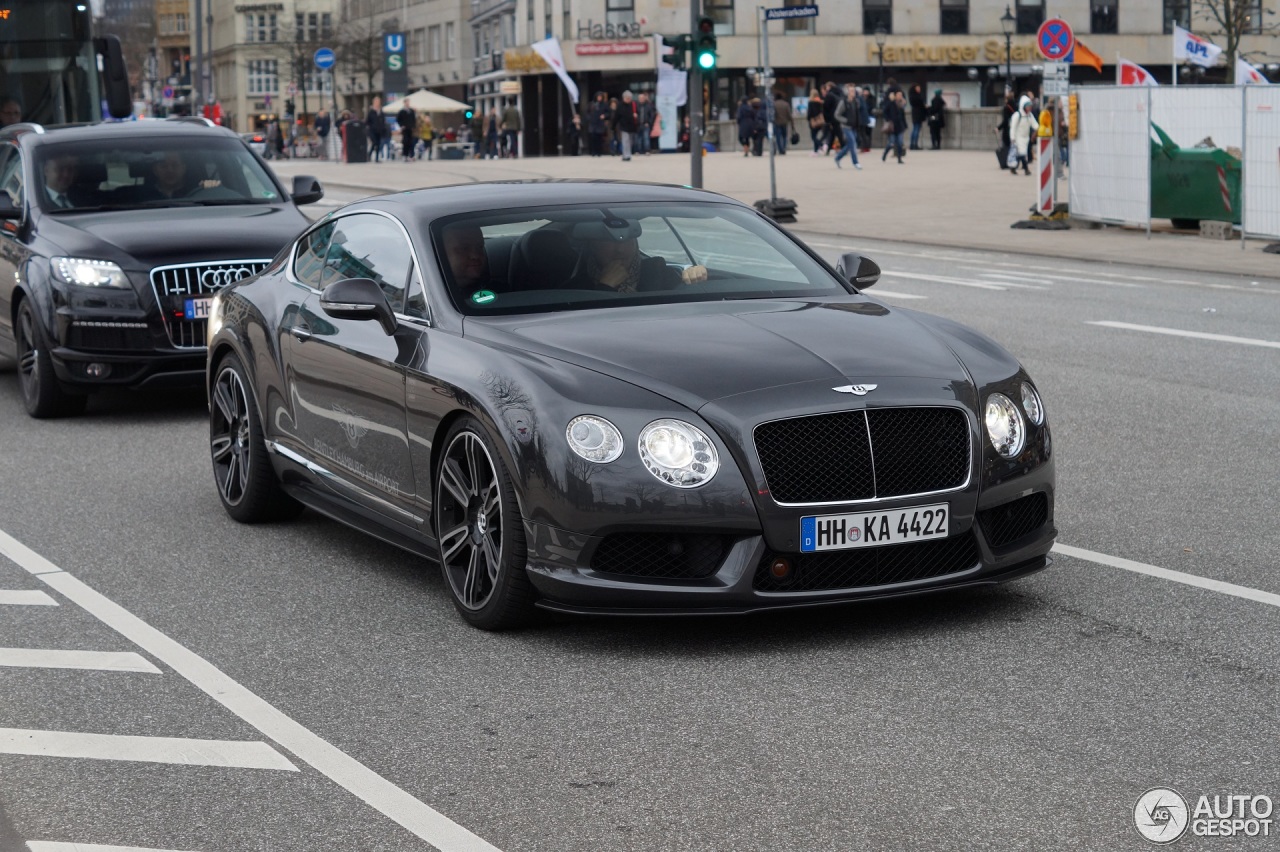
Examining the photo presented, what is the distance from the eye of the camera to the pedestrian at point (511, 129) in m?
63.1

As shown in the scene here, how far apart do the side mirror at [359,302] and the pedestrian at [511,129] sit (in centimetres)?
5656

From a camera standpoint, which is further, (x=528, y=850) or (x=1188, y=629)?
(x=1188, y=629)

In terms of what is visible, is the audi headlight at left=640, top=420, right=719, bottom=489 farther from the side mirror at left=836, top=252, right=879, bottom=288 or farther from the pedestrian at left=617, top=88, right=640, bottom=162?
the pedestrian at left=617, top=88, right=640, bottom=162

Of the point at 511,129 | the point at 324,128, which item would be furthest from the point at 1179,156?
the point at 324,128

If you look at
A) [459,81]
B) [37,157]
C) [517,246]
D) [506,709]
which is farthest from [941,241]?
[459,81]

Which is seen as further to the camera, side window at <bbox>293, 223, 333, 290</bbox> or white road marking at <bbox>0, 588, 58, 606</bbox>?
side window at <bbox>293, 223, 333, 290</bbox>

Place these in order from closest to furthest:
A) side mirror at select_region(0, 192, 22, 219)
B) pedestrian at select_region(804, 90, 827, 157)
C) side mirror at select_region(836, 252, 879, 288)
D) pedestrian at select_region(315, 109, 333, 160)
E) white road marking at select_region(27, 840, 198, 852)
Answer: white road marking at select_region(27, 840, 198, 852)
side mirror at select_region(836, 252, 879, 288)
side mirror at select_region(0, 192, 22, 219)
pedestrian at select_region(804, 90, 827, 157)
pedestrian at select_region(315, 109, 333, 160)

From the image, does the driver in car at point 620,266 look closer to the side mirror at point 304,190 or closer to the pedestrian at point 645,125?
the side mirror at point 304,190

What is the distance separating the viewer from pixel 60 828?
448 cm

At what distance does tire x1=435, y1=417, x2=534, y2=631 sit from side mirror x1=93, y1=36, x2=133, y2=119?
14.7 m

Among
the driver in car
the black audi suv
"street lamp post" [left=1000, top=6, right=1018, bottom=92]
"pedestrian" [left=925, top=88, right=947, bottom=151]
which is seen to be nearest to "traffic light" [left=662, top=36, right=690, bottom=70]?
the black audi suv

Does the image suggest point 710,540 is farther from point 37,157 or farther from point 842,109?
point 842,109

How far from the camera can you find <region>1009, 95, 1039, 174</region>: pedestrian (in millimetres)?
41344

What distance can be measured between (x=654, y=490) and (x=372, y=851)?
1.76 m
